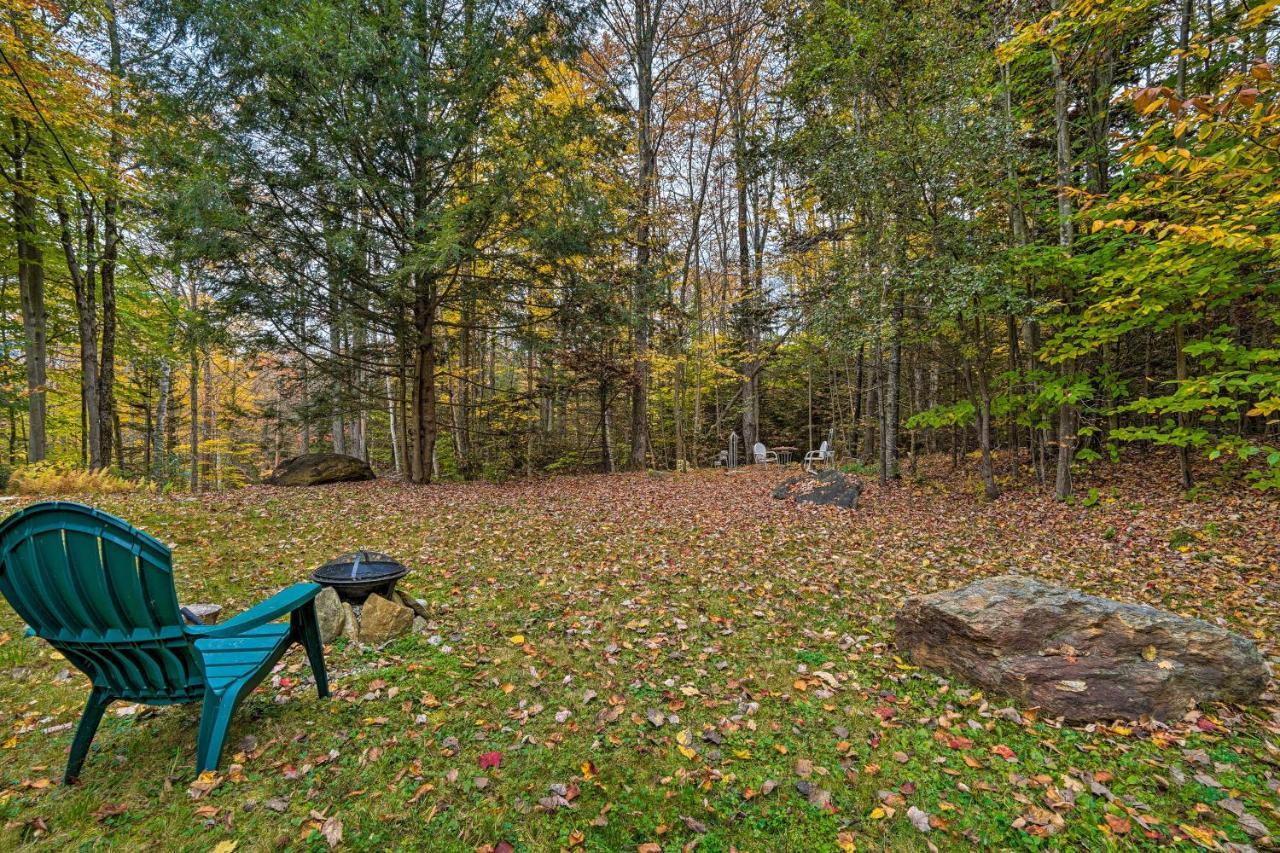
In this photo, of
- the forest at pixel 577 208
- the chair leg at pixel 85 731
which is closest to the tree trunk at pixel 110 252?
the forest at pixel 577 208

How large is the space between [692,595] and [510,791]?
2.61m

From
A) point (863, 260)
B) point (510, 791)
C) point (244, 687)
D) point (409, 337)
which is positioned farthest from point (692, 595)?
point (409, 337)

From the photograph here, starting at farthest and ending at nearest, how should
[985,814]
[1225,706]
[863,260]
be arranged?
1. [863,260]
2. [1225,706]
3. [985,814]

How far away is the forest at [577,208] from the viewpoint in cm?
628

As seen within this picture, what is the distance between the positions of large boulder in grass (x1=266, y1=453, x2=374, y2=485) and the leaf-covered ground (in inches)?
205

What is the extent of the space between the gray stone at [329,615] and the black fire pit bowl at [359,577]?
0.33ft

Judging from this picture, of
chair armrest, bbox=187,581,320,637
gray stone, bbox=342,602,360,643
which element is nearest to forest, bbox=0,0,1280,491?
gray stone, bbox=342,602,360,643

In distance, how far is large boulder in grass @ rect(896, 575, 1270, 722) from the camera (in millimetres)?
2822

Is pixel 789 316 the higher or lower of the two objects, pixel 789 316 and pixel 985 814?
the higher

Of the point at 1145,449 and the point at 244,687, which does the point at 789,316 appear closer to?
the point at 1145,449

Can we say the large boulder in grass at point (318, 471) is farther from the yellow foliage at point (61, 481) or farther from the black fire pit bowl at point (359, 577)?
the black fire pit bowl at point (359, 577)

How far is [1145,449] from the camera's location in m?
8.90

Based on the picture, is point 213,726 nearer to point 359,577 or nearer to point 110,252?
point 359,577

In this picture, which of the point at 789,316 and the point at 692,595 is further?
the point at 789,316
